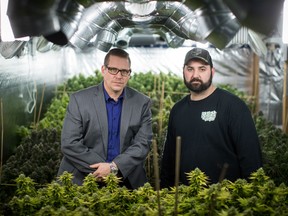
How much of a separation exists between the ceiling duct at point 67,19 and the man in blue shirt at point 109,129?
879mm

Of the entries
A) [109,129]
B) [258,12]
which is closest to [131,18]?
[109,129]

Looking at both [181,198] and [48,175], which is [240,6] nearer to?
[181,198]

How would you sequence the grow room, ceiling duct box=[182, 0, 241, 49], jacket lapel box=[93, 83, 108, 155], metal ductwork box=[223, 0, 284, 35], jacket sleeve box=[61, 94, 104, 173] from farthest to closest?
ceiling duct box=[182, 0, 241, 49] → jacket lapel box=[93, 83, 108, 155] → jacket sleeve box=[61, 94, 104, 173] → metal ductwork box=[223, 0, 284, 35] → the grow room

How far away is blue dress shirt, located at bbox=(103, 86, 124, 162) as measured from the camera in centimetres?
484

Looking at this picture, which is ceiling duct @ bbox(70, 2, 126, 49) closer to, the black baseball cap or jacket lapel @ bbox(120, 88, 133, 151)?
the black baseball cap

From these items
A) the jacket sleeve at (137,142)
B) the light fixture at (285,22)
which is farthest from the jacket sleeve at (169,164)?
the light fixture at (285,22)

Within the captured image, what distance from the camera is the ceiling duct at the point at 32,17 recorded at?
4.84 metres

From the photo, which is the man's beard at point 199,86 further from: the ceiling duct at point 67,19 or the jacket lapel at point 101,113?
the ceiling duct at point 67,19

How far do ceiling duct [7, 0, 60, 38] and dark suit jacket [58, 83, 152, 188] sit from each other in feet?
2.82

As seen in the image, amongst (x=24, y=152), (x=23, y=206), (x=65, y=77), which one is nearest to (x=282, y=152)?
(x=24, y=152)

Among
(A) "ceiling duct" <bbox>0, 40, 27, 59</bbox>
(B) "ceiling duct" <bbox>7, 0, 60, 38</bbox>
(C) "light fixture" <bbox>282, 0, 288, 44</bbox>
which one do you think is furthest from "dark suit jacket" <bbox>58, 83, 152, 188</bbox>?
(A) "ceiling duct" <bbox>0, 40, 27, 59</bbox>

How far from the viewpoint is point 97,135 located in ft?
15.7

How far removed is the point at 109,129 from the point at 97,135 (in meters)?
0.14

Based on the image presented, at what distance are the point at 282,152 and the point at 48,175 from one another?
3.33 metres
